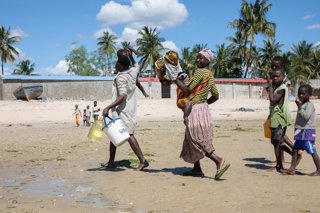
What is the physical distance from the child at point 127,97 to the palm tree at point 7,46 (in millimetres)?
57810

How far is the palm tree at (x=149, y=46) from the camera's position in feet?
190

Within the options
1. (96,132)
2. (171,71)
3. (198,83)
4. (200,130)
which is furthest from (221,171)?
(96,132)

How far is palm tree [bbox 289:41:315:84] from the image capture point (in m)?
54.3

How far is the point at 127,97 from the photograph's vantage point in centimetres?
634

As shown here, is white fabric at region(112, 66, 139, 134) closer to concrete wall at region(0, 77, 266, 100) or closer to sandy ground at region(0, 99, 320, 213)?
sandy ground at region(0, 99, 320, 213)

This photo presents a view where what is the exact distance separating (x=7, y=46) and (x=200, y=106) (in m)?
59.8

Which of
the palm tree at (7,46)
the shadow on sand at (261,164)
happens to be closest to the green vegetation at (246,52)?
the palm tree at (7,46)

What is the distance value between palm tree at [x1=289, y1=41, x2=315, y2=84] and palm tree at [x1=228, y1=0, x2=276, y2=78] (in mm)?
5180

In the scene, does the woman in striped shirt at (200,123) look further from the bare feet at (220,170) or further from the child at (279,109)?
the child at (279,109)

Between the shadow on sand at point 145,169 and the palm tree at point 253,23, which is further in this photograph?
the palm tree at point 253,23

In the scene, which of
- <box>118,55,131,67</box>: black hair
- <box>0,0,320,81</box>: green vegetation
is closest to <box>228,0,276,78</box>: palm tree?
<box>0,0,320,81</box>: green vegetation

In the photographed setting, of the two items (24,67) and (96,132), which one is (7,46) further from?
(96,132)

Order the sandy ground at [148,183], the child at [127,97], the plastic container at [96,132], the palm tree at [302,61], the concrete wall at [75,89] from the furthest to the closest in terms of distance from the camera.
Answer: the palm tree at [302,61], the concrete wall at [75,89], the plastic container at [96,132], the child at [127,97], the sandy ground at [148,183]

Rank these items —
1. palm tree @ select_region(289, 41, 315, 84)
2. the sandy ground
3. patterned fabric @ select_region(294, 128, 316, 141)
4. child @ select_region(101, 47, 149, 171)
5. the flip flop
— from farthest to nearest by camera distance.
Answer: palm tree @ select_region(289, 41, 315, 84) → child @ select_region(101, 47, 149, 171) → patterned fabric @ select_region(294, 128, 316, 141) → the flip flop → the sandy ground
